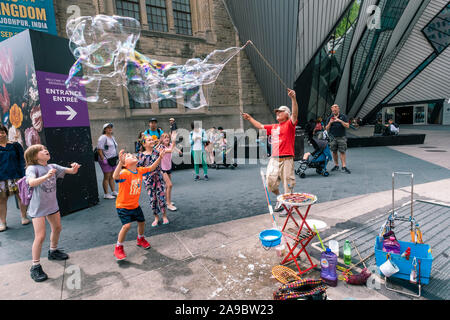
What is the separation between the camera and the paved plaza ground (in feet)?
9.27

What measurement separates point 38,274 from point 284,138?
4208mm

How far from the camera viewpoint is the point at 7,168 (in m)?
4.91

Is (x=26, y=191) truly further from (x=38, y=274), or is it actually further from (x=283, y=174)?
(x=283, y=174)

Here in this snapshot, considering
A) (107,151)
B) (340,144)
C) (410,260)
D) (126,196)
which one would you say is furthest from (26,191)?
(340,144)

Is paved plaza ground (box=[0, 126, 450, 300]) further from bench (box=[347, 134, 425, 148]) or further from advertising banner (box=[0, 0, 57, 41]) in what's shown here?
advertising banner (box=[0, 0, 57, 41])

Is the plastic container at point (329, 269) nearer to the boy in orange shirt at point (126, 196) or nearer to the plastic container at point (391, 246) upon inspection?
the plastic container at point (391, 246)

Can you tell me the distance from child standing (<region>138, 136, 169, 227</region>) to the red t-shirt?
7.29 ft

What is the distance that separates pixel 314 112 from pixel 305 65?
5263 mm

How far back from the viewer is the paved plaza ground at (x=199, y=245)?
111 inches

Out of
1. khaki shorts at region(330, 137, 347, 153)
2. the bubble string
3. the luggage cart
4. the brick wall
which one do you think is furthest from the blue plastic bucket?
the brick wall

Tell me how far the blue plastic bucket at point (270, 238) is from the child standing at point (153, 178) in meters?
2.21

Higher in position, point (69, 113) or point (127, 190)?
point (69, 113)

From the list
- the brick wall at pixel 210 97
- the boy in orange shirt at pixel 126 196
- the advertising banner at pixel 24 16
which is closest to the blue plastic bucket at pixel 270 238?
the boy in orange shirt at pixel 126 196
